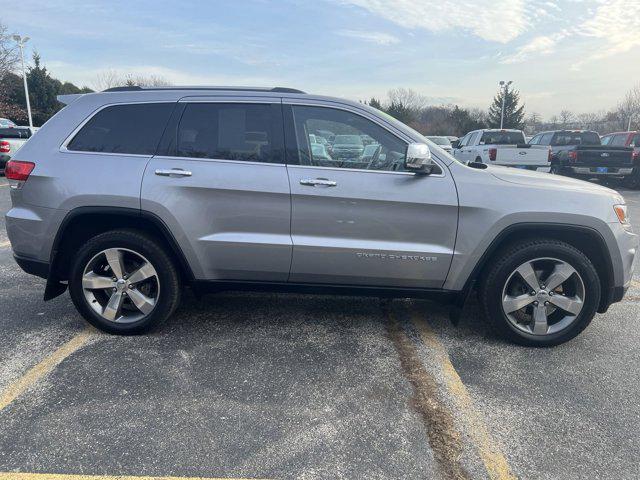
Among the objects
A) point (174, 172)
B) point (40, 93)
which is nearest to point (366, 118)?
point (174, 172)

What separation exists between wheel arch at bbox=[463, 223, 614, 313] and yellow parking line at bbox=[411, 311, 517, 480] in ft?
1.74

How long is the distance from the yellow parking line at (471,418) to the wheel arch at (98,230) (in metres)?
2.01

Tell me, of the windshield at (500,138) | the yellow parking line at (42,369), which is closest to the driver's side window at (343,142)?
the yellow parking line at (42,369)

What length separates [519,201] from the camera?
349cm

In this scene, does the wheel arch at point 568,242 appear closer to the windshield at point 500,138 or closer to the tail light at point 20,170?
the tail light at point 20,170

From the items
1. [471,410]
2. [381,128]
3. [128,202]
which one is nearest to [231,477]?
[471,410]

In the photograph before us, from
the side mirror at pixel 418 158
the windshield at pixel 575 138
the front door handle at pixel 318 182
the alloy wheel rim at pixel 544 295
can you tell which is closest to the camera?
the side mirror at pixel 418 158

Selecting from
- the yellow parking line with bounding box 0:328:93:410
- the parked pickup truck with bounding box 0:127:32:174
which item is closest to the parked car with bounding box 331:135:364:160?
the yellow parking line with bounding box 0:328:93:410

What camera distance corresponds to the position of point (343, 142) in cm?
361

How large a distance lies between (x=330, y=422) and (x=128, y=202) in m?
2.17

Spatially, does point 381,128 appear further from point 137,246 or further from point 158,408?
point 158,408

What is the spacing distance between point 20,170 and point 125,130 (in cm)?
85

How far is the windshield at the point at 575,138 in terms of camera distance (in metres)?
17.1

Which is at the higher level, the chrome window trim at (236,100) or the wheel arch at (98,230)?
the chrome window trim at (236,100)
